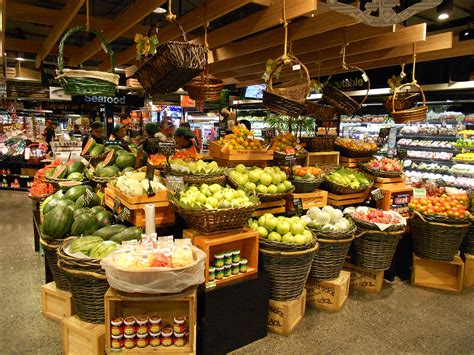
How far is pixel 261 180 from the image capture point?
3381 mm

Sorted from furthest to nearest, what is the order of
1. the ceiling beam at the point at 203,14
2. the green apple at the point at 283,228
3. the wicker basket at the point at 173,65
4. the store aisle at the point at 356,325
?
1. the ceiling beam at the point at 203,14
2. the green apple at the point at 283,228
3. the store aisle at the point at 356,325
4. the wicker basket at the point at 173,65

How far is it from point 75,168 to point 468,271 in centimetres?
457

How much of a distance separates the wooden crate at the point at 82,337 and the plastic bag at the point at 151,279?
0.57 metres

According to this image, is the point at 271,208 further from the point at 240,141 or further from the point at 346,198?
the point at 346,198

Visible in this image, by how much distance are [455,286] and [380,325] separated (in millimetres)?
1371

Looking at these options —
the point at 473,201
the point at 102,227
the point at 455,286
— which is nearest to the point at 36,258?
the point at 102,227

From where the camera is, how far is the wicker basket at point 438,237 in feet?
12.6

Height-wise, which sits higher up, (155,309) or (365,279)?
(155,309)

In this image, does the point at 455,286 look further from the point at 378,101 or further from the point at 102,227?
the point at 378,101

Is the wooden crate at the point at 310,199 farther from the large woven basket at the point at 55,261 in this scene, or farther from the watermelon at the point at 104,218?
the large woven basket at the point at 55,261

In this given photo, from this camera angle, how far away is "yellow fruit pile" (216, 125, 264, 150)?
3789 mm

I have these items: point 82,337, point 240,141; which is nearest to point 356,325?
point 240,141

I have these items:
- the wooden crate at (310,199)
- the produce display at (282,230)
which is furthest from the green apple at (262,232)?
the wooden crate at (310,199)

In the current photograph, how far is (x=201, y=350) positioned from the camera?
8.54ft
